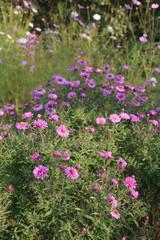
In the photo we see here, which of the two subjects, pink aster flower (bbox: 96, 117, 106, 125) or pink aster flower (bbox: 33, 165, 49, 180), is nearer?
pink aster flower (bbox: 33, 165, 49, 180)

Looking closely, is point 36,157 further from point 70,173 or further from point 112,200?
point 112,200

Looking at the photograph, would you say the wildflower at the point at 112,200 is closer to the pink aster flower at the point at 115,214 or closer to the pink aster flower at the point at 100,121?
the pink aster flower at the point at 115,214

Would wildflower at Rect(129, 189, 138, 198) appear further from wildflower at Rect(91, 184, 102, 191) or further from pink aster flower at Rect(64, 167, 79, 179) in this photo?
pink aster flower at Rect(64, 167, 79, 179)

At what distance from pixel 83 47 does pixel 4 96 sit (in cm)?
152

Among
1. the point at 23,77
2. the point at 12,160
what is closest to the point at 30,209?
the point at 12,160

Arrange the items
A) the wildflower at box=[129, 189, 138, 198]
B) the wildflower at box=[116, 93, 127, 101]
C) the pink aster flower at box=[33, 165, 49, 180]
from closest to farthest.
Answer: the pink aster flower at box=[33, 165, 49, 180] → the wildflower at box=[129, 189, 138, 198] → the wildflower at box=[116, 93, 127, 101]

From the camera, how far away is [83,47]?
14.6ft

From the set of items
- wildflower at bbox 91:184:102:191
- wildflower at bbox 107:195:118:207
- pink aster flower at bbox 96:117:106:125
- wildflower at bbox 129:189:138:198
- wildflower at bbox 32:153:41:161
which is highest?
wildflower at bbox 32:153:41:161

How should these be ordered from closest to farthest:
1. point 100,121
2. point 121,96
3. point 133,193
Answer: point 133,193, point 100,121, point 121,96

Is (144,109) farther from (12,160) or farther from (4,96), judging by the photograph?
(4,96)

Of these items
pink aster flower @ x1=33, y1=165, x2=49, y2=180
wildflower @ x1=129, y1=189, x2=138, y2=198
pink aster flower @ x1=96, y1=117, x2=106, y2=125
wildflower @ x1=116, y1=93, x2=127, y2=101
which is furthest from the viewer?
wildflower @ x1=116, y1=93, x2=127, y2=101

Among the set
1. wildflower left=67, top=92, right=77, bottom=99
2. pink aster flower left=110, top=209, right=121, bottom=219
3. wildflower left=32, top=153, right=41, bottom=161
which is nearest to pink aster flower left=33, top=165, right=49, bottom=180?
wildflower left=32, top=153, right=41, bottom=161

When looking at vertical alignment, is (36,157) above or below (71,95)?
above

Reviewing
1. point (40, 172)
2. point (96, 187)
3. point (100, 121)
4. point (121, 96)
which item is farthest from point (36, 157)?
point (121, 96)
